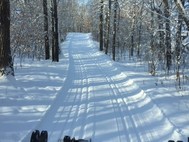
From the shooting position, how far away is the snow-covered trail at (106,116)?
9156 millimetres

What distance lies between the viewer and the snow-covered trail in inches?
360

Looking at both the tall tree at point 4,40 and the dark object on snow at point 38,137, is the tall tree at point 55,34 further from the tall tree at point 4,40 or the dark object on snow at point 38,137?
the dark object on snow at point 38,137

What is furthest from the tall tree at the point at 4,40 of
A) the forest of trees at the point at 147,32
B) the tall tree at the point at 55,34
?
the tall tree at the point at 55,34

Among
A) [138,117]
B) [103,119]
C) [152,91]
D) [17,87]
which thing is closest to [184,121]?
[138,117]

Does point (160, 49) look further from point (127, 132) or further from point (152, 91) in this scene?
point (127, 132)

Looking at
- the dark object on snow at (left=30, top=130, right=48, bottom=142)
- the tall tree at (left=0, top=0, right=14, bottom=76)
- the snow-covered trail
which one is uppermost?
the tall tree at (left=0, top=0, right=14, bottom=76)

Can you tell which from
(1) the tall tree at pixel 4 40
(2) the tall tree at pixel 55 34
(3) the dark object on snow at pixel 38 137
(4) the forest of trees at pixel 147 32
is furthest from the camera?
(2) the tall tree at pixel 55 34

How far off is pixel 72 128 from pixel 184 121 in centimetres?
324

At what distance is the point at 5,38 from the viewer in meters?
15.4

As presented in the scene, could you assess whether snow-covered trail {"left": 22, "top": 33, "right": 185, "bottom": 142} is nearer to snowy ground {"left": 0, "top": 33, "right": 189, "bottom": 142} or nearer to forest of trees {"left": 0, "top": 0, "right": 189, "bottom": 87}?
snowy ground {"left": 0, "top": 33, "right": 189, "bottom": 142}

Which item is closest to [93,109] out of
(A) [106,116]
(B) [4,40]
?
(A) [106,116]

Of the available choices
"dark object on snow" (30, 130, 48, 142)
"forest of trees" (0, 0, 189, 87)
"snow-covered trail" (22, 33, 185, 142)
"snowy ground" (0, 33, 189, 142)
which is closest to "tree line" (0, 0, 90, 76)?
"forest of trees" (0, 0, 189, 87)

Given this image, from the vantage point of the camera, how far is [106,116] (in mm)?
11117

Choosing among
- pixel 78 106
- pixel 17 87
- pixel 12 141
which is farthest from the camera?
pixel 17 87
